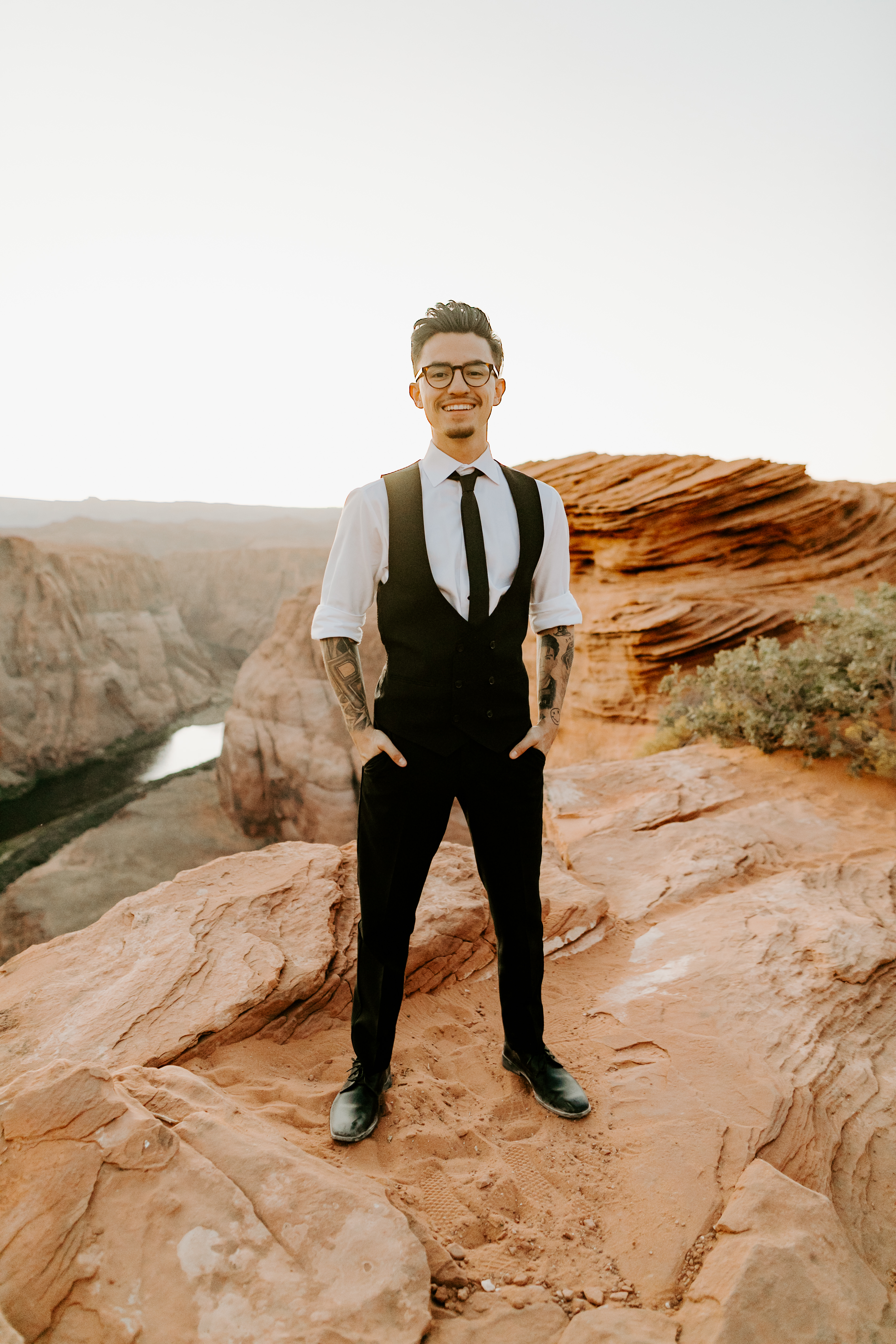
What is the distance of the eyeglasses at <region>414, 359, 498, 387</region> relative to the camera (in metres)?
2.01

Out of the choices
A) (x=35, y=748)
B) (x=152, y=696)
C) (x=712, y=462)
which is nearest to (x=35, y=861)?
(x=35, y=748)

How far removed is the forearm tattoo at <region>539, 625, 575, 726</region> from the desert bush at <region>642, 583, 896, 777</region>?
4.28 m

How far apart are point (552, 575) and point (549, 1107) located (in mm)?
1676

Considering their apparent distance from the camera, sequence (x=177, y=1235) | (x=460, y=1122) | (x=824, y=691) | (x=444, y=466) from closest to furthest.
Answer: (x=177, y=1235)
(x=444, y=466)
(x=460, y=1122)
(x=824, y=691)

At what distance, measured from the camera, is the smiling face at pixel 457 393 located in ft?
6.58

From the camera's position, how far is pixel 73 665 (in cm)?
3197

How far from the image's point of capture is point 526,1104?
2268 millimetres

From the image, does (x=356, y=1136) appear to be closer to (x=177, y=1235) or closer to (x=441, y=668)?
(x=177, y=1235)

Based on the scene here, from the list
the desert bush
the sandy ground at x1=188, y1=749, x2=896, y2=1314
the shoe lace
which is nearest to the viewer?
the sandy ground at x1=188, y1=749, x2=896, y2=1314

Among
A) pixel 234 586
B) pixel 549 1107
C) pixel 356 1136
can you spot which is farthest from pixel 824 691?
pixel 234 586

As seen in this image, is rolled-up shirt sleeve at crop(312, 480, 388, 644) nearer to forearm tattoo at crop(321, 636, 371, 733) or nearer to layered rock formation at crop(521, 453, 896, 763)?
forearm tattoo at crop(321, 636, 371, 733)

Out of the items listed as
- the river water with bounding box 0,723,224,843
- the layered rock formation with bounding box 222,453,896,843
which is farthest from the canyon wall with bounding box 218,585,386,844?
the layered rock formation with bounding box 222,453,896,843

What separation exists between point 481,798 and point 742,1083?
1.29 meters

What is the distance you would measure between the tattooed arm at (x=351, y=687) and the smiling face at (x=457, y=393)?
0.69 metres
